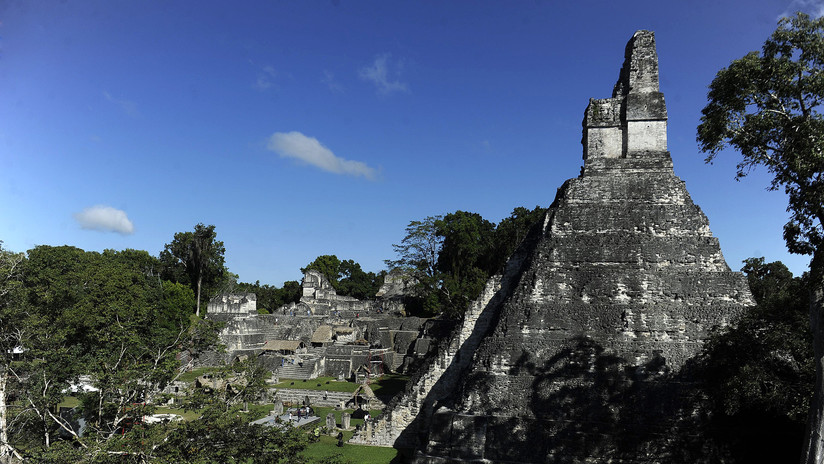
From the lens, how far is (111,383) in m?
11.5

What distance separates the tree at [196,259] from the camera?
57031 millimetres

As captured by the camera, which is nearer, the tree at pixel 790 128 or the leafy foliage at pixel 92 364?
the tree at pixel 790 128

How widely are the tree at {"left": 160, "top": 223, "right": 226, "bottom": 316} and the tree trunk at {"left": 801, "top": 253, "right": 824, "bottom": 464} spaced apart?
57.2 meters

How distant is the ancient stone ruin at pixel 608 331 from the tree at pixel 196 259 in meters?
49.1

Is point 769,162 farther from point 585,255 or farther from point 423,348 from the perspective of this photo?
point 423,348

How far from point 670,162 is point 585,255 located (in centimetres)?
471

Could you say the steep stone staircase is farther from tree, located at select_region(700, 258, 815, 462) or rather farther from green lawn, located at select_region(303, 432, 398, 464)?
tree, located at select_region(700, 258, 815, 462)

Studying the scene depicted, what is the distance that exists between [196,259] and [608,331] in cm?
5569

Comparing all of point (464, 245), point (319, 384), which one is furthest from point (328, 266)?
point (319, 384)

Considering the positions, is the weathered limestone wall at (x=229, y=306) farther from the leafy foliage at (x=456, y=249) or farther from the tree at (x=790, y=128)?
the tree at (x=790, y=128)

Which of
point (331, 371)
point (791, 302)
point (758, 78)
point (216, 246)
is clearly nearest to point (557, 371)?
point (791, 302)

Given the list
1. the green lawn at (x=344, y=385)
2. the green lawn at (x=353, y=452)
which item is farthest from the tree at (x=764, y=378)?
the green lawn at (x=344, y=385)

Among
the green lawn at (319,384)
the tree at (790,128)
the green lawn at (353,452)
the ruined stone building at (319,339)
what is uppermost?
the tree at (790,128)

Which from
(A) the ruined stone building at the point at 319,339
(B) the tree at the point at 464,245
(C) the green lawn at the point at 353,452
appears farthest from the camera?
(B) the tree at the point at 464,245
